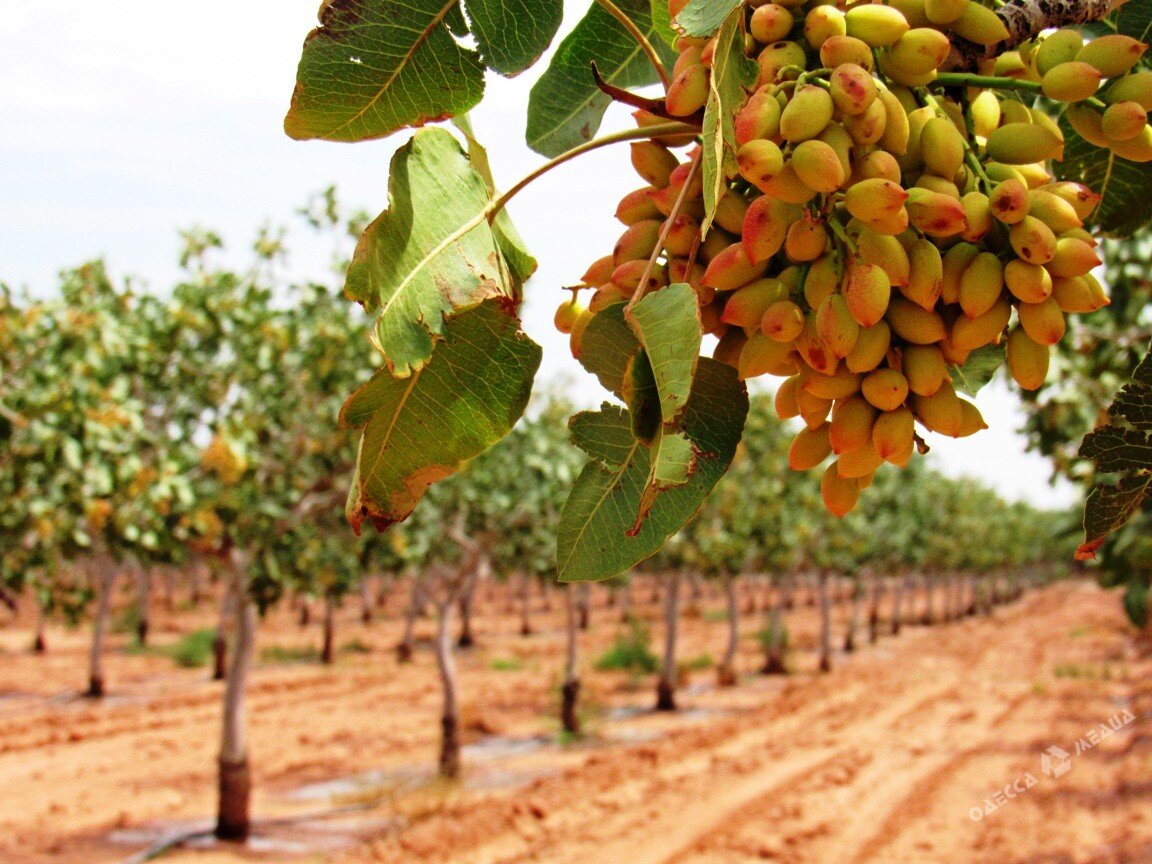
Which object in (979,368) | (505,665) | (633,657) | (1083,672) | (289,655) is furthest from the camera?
(289,655)

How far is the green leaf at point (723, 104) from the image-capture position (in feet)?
1.97

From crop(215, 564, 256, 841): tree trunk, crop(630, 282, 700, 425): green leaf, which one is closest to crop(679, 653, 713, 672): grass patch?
crop(215, 564, 256, 841): tree trunk

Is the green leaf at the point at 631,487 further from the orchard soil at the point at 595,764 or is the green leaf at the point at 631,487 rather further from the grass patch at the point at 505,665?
the grass patch at the point at 505,665

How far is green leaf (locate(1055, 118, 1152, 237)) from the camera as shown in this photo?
1.02m

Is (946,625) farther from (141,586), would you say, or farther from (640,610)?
(141,586)

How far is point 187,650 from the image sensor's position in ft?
74.0

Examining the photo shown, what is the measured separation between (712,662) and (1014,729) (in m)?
9.26

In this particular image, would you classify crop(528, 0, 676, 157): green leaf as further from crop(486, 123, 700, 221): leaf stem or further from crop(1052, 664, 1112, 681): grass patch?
crop(1052, 664, 1112, 681): grass patch

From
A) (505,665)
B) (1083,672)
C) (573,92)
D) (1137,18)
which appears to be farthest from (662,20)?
(1083,672)

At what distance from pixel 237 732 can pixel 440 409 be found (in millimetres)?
9697

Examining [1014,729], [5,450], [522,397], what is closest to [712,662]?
[1014,729]

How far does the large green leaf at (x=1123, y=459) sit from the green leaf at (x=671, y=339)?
1.33 ft

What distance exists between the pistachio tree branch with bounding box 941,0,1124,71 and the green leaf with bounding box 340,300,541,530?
375 mm

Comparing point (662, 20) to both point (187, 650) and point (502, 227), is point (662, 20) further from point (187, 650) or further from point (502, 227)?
point (187, 650)
